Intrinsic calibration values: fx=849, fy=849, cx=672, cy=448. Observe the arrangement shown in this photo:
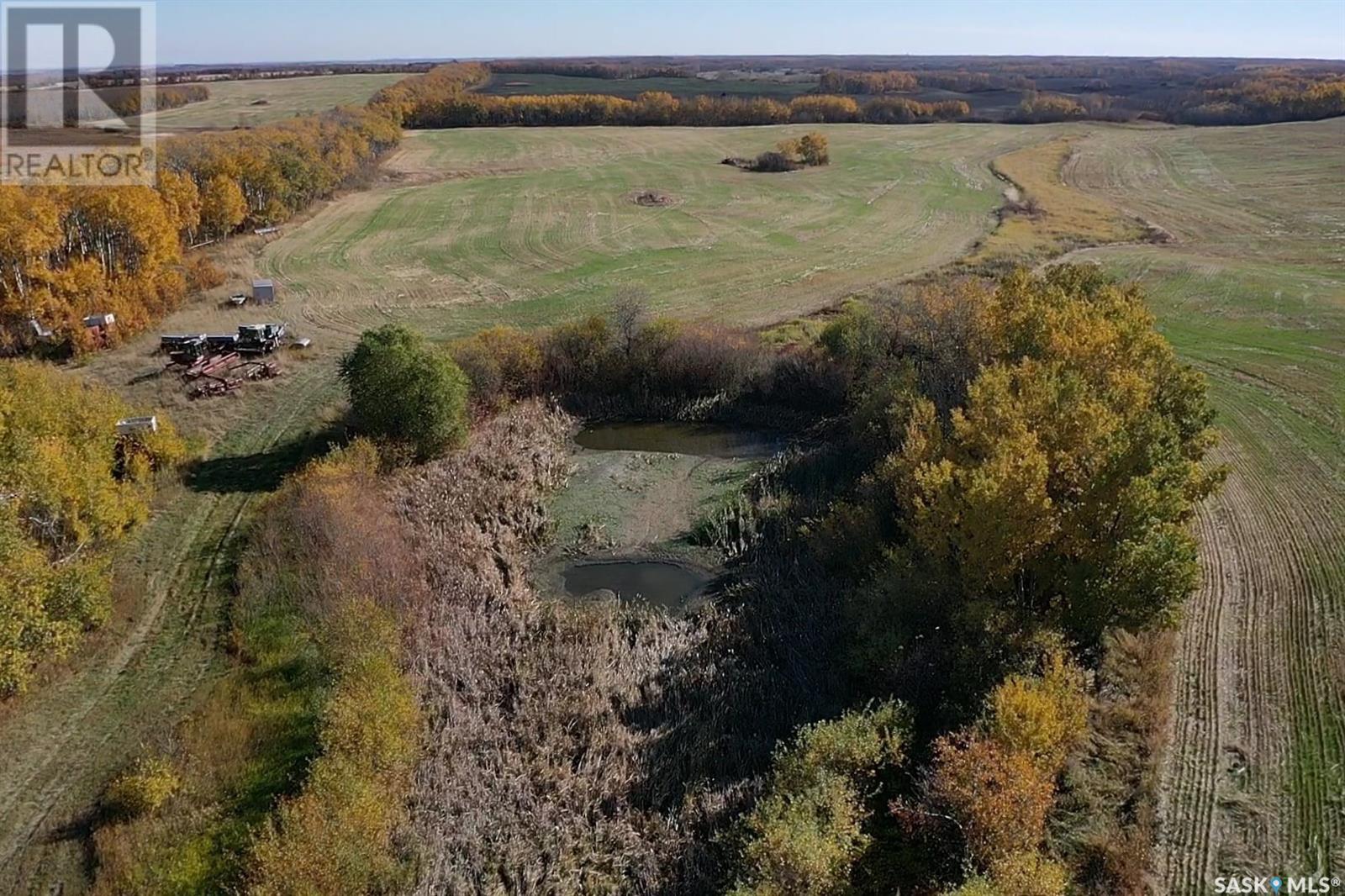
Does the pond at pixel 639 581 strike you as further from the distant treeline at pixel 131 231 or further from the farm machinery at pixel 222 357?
the distant treeline at pixel 131 231

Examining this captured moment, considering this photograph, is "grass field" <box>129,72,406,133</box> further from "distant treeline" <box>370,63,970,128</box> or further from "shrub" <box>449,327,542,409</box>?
"shrub" <box>449,327,542,409</box>

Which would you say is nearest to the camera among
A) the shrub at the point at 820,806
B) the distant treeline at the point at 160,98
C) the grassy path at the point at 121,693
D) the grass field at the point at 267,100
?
the shrub at the point at 820,806

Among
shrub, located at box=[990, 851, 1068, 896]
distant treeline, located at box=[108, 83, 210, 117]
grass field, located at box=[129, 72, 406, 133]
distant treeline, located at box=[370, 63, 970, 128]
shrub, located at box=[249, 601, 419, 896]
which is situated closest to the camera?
shrub, located at box=[990, 851, 1068, 896]

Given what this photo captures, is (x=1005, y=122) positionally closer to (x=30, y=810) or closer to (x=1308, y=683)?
(x=1308, y=683)

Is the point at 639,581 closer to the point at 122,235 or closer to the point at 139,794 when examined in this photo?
the point at 139,794

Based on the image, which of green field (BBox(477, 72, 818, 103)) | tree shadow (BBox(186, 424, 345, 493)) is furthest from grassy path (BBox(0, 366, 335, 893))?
green field (BBox(477, 72, 818, 103))

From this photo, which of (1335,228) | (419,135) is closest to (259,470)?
(1335,228)

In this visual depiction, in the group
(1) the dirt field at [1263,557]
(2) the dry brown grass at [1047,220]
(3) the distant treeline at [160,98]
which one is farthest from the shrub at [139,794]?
(3) the distant treeline at [160,98]
